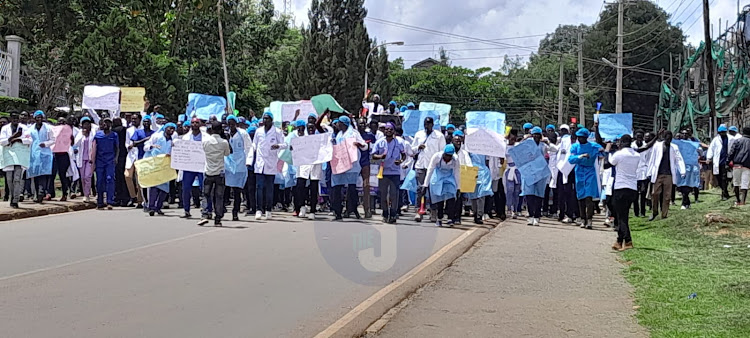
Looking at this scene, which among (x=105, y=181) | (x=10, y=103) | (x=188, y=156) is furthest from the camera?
(x=10, y=103)

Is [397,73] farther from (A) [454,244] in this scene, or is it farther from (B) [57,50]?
(A) [454,244]

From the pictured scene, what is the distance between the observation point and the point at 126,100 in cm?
1936

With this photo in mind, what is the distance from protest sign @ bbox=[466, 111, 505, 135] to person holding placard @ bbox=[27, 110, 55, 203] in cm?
840

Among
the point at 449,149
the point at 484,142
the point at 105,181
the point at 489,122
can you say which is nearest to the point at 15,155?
the point at 105,181

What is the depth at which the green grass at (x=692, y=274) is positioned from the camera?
23.3ft

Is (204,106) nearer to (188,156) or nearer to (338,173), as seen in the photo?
(188,156)

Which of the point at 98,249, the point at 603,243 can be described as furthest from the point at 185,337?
the point at 603,243

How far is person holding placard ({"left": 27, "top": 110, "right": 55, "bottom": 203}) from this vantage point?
53.7 ft

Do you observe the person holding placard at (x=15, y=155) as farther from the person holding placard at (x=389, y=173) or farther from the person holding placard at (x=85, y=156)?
the person holding placard at (x=389, y=173)

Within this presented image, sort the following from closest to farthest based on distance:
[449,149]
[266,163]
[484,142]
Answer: [449,149], [266,163], [484,142]

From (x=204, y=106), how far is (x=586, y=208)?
9514mm

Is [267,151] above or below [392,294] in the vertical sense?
above

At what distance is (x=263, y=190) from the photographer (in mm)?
15445

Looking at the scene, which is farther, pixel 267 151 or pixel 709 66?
pixel 709 66
